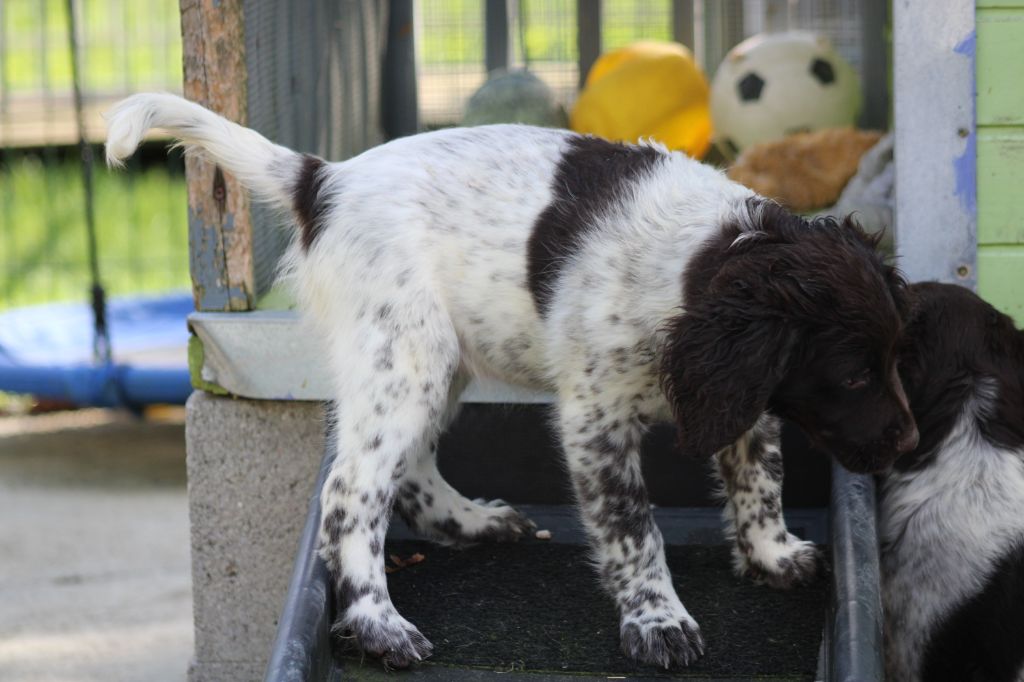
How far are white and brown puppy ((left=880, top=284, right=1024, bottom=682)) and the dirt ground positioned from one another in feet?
8.70

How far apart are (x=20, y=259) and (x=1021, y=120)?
7780 millimetres

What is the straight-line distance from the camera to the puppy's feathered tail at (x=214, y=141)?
10.4 ft

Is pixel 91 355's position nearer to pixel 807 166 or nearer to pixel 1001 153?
pixel 807 166

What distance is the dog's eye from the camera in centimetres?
293

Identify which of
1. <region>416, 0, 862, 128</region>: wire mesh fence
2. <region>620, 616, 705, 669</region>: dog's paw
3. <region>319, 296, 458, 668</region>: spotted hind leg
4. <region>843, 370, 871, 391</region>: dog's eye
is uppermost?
<region>416, 0, 862, 128</region>: wire mesh fence

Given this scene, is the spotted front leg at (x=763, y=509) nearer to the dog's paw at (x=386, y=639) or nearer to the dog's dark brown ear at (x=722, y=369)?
the dog's dark brown ear at (x=722, y=369)

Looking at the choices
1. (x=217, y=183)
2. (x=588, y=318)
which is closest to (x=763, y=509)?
(x=588, y=318)

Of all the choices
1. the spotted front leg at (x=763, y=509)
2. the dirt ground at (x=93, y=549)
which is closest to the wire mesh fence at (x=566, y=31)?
the dirt ground at (x=93, y=549)

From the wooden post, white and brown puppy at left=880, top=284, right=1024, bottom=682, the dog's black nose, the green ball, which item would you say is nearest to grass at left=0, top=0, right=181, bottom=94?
the green ball

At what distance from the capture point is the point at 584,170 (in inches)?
132

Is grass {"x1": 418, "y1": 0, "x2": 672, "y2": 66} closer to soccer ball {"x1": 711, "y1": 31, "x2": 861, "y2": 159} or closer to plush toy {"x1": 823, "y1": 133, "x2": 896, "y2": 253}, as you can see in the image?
soccer ball {"x1": 711, "y1": 31, "x2": 861, "y2": 159}

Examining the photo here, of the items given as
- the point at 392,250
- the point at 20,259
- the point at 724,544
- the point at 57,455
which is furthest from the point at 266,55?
the point at 20,259

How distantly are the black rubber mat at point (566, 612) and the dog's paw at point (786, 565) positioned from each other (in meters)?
0.03

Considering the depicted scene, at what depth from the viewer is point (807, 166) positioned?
525cm
